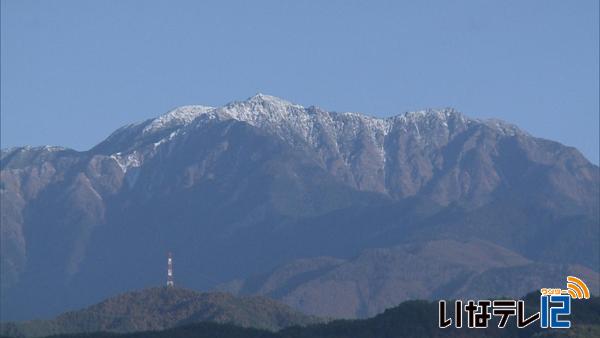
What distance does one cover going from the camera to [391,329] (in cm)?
13675

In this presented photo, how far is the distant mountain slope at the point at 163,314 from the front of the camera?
172625 millimetres

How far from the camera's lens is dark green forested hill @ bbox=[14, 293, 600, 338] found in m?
129

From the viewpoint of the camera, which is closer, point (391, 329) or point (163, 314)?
point (391, 329)

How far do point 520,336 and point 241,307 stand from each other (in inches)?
2085

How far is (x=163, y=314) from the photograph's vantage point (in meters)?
179

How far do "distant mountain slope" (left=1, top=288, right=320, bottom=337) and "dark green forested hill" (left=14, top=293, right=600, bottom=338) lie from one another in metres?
26.1

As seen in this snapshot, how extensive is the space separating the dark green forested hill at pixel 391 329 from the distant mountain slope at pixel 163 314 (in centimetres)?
2614

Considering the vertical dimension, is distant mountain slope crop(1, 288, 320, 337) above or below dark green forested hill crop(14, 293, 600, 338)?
above

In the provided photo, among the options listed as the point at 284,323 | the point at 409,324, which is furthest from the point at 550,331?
the point at 284,323

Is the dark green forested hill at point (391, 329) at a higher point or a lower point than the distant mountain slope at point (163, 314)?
lower

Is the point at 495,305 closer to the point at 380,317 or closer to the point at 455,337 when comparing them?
the point at 455,337

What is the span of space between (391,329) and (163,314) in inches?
1811

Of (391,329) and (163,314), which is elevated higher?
(163,314)

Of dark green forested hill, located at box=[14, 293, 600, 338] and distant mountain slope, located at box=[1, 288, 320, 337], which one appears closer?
dark green forested hill, located at box=[14, 293, 600, 338]
